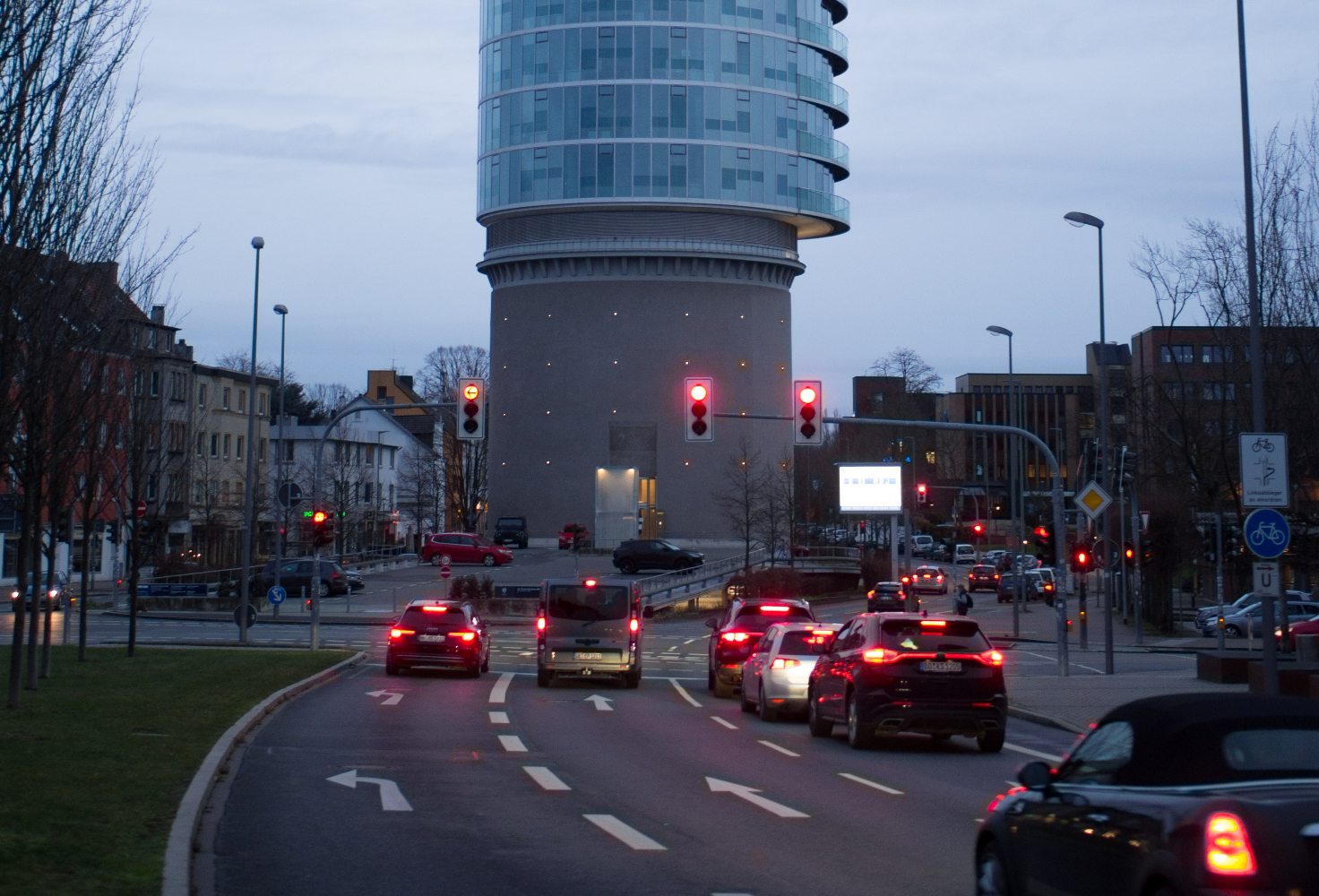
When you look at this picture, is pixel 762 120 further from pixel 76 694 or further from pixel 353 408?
pixel 76 694

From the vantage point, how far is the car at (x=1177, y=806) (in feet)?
20.6

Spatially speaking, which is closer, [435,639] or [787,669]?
[787,669]

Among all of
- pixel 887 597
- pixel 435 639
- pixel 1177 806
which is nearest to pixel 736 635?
pixel 435 639

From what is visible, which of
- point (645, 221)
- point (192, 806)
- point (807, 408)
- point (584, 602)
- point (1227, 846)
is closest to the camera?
point (1227, 846)

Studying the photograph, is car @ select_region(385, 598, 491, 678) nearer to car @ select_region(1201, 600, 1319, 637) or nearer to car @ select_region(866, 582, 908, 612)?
car @ select_region(1201, 600, 1319, 637)

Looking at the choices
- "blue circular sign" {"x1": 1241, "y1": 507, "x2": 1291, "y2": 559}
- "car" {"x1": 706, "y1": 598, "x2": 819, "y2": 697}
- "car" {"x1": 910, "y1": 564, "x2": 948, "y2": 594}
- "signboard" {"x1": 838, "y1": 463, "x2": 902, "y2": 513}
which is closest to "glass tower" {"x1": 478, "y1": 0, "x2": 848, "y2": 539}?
"car" {"x1": 910, "y1": 564, "x2": 948, "y2": 594}

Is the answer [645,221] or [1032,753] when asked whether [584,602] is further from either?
[645,221]

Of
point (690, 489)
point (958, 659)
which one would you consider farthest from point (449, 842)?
point (690, 489)

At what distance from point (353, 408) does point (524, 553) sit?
53.5 meters

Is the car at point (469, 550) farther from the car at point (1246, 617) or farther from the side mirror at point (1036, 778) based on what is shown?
the side mirror at point (1036, 778)

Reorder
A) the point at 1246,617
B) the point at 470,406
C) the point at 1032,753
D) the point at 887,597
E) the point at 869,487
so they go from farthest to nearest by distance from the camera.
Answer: the point at 869,487, the point at 887,597, the point at 1246,617, the point at 470,406, the point at 1032,753

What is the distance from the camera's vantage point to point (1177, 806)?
22.2 ft

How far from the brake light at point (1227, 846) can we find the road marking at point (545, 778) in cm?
1002

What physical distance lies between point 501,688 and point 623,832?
714 inches
